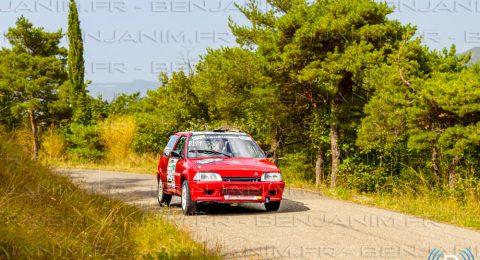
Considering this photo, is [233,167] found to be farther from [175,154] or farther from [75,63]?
[75,63]

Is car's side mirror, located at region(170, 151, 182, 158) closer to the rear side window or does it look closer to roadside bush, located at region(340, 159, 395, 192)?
the rear side window

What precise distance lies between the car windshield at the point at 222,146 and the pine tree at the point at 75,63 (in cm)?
2754

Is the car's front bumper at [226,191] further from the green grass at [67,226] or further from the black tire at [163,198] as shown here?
the black tire at [163,198]

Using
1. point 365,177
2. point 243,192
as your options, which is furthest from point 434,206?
point 365,177

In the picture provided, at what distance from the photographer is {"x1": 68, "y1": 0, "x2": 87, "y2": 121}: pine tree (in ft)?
133

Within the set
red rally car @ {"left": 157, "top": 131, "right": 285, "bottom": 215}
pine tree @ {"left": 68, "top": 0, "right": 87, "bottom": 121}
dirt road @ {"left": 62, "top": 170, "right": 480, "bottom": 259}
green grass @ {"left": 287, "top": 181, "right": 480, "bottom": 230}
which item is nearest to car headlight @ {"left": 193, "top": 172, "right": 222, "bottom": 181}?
red rally car @ {"left": 157, "top": 131, "right": 285, "bottom": 215}

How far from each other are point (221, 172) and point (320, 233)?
2.72 metres

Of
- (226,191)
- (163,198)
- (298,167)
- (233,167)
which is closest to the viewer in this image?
(226,191)

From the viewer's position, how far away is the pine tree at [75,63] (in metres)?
40.6

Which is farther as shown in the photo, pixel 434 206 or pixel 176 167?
pixel 434 206

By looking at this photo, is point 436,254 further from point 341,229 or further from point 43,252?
point 43,252

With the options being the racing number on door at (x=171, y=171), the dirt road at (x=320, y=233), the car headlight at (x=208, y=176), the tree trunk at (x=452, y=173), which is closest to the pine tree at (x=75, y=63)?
the racing number on door at (x=171, y=171)

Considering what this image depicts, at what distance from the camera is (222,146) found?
13.0 metres

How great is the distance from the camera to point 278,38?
22.5 meters
